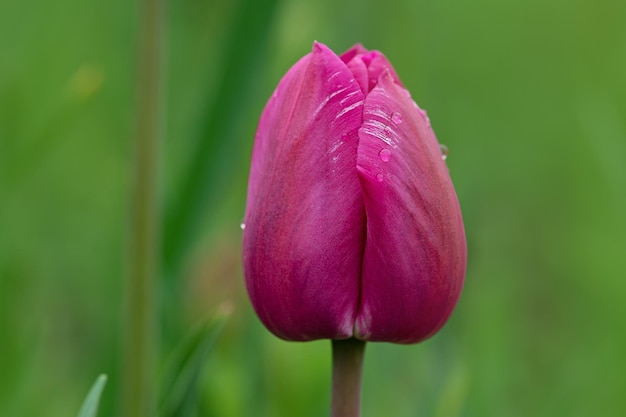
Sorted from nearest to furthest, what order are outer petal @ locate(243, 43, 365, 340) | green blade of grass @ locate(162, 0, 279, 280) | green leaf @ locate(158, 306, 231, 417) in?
outer petal @ locate(243, 43, 365, 340) → green leaf @ locate(158, 306, 231, 417) → green blade of grass @ locate(162, 0, 279, 280)

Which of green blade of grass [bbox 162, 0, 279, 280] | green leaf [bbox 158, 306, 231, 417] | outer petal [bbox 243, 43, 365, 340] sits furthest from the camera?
green blade of grass [bbox 162, 0, 279, 280]

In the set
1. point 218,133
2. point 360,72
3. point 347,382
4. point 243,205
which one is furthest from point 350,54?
point 243,205

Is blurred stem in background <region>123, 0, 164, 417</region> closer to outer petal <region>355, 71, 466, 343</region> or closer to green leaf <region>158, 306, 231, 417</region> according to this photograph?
green leaf <region>158, 306, 231, 417</region>

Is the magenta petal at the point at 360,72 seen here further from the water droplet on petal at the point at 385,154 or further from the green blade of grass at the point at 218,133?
the green blade of grass at the point at 218,133

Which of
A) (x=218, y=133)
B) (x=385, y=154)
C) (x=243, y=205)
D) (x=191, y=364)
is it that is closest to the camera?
(x=385, y=154)

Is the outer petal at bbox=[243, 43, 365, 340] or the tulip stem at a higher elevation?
the outer petal at bbox=[243, 43, 365, 340]

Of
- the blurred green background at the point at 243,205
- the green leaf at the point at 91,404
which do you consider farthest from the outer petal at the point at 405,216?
the blurred green background at the point at 243,205

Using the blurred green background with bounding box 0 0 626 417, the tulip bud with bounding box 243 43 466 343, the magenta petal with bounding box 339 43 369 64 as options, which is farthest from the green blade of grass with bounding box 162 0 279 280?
the tulip bud with bounding box 243 43 466 343

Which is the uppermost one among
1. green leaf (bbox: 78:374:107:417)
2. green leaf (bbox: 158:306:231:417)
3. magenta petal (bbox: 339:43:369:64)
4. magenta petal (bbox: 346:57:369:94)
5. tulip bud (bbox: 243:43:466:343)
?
magenta petal (bbox: 339:43:369:64)

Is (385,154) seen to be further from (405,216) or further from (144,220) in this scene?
(144,220)
